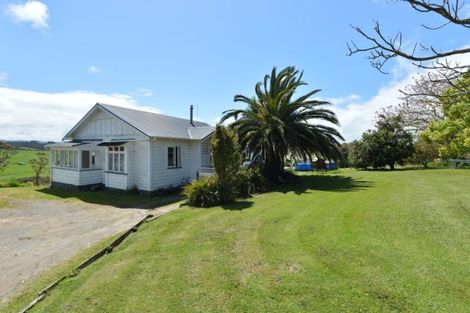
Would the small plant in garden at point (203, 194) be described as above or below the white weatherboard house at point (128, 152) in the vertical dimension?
below

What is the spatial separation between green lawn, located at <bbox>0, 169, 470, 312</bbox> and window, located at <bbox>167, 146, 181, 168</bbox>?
28.8 ft

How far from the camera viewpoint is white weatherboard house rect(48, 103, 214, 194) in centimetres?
1581

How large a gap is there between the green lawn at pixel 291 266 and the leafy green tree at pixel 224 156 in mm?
3552

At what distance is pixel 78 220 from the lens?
34.4ft

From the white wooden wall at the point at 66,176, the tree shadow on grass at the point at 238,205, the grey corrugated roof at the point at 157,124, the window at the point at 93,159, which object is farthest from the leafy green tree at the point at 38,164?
the tree shadow on grass at the point at 238,205

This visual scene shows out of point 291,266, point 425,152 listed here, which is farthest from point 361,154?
point 291,266

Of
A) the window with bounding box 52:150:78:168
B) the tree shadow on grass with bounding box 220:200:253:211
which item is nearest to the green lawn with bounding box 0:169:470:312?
the tree shadow on grass with bounding box 220:200:253:211

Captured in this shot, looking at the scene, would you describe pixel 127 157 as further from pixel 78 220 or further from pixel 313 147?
pixel 313 147

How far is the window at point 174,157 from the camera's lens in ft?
55.2

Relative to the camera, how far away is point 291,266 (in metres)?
4.75

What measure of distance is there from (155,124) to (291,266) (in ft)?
47.4

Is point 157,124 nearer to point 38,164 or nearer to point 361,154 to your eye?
point 38,164

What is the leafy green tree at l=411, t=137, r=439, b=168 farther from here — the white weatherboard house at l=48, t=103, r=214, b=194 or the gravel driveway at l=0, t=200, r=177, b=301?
the gravel driveway at l=0, t=200, r=177, b=301

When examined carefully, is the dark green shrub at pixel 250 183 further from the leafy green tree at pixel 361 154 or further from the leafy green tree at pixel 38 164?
the leafy green tree at pixel 38 164
